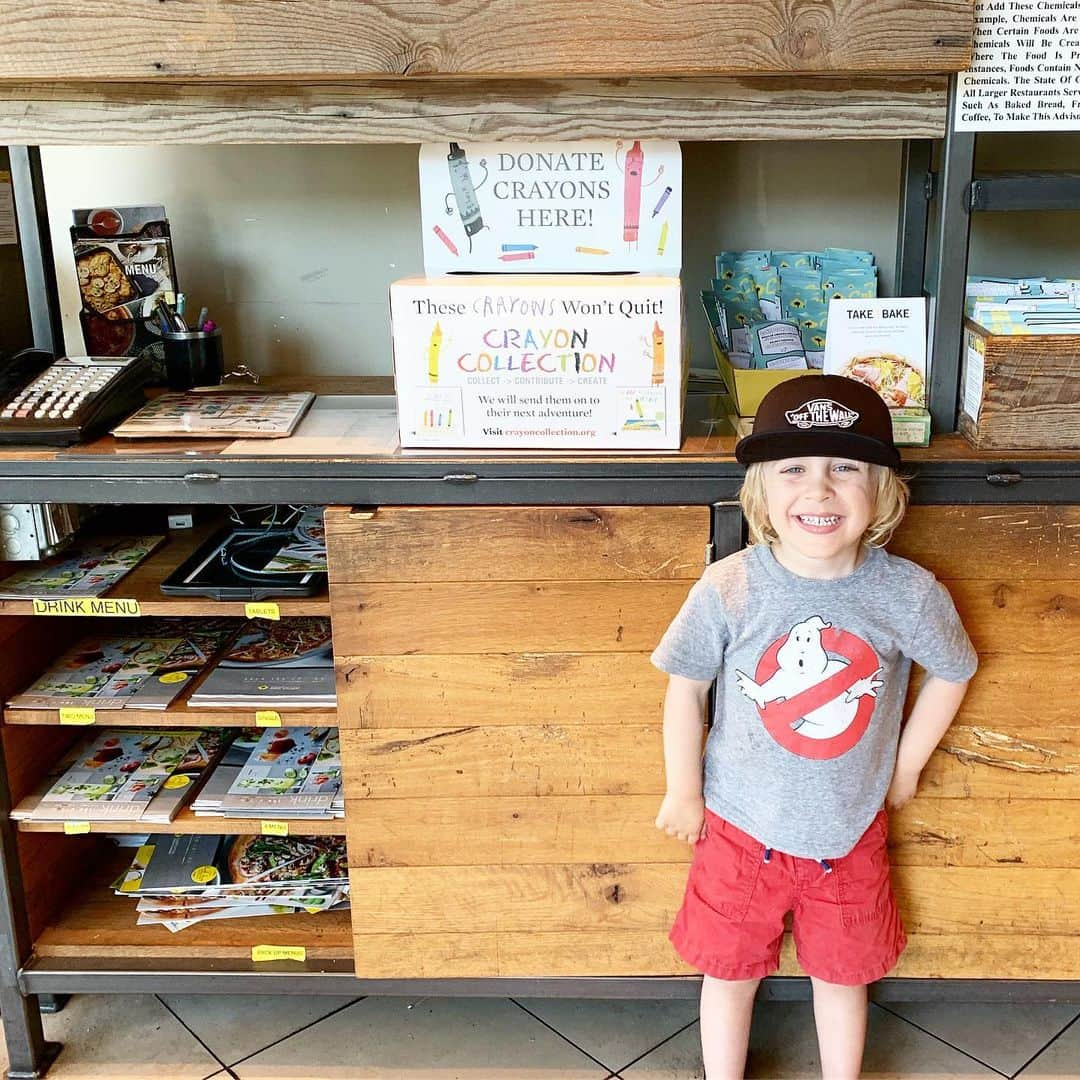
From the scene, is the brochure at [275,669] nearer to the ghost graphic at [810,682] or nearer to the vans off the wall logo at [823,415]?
the ghost graphic at [810,682]

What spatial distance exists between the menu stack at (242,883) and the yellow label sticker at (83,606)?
0.53 m

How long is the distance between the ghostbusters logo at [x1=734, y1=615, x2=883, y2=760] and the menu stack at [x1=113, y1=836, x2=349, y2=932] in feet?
2.65

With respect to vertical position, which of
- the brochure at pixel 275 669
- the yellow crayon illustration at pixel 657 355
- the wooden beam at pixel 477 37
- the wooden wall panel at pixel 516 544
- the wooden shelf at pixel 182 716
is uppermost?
the wooden beam at pixel 477 37

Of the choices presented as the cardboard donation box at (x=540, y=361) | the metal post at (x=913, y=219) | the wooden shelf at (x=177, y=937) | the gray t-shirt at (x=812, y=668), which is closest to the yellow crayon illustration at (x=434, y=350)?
the cardboard donation box at (x=540, y=361)

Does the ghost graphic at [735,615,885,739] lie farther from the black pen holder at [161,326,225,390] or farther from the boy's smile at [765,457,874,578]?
the black pen holder at [161,326,225,390]

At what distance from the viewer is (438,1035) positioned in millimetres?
2010

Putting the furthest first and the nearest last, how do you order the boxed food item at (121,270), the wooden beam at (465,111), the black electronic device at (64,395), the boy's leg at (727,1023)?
the boxed food item at (121,270) < the boy's leg at (727,1023) < the black electronic device at (64,395) < the wooden beam at (465,111)

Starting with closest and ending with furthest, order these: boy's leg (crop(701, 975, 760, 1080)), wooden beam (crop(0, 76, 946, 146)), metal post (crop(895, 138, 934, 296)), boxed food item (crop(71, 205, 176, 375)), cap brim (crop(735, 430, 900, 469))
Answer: cap brim (crop(735, 430, 900, 469)) < wooden beam (crop(0, 76, 946, 146)) < boy's leg (crop(701, 975, 760, 1080)) < metal post (crop(895, 138, 934, 296)) < boxed food item (crop(71, 205, 176, 375))

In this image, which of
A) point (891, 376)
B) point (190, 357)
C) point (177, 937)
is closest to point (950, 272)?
point (891, 376)

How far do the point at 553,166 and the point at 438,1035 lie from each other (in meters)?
1.40

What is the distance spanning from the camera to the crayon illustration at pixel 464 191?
1723mm

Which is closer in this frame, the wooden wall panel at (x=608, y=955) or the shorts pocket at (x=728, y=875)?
the shorts pocket at (x=728, y=875)

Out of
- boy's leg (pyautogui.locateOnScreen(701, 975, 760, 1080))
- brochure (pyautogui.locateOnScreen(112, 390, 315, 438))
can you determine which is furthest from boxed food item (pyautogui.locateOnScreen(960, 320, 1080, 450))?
brochure (pyautogui.locateOnScreen(112, 390, 315, 438))

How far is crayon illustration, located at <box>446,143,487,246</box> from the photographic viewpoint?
1.72 meters
